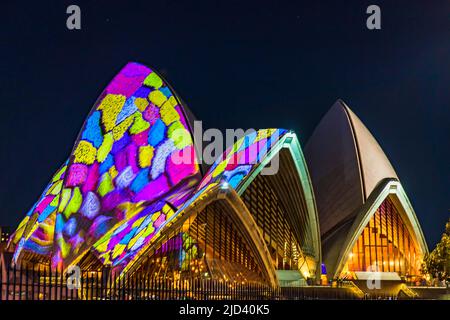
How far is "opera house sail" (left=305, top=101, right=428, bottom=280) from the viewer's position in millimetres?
35188

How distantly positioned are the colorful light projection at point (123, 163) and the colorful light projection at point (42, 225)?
240cm

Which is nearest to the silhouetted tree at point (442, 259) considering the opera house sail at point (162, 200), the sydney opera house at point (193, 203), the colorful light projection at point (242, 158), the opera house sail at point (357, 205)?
the sydney opera house at point (193, 203)

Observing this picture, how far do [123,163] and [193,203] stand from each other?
558 cm

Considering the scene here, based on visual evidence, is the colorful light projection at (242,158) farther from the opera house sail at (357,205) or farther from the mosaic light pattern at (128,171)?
the opera house sail at (357,205)

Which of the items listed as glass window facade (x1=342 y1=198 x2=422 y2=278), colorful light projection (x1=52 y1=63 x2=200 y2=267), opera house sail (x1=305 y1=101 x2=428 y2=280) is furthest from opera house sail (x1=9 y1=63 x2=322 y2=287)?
glass window facade (x1=342 y1=198 x2=422 y2=278)

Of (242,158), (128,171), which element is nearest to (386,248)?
(242,158)

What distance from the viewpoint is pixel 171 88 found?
32.2m

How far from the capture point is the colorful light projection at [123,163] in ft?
96.6

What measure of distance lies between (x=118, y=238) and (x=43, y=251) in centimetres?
562

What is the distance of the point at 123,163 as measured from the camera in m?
30.9

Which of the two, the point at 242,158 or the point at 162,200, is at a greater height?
the point at 242,158

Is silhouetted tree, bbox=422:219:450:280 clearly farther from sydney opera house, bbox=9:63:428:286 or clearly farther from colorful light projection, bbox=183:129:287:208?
colorful light projection, bbox=183:129:287:208

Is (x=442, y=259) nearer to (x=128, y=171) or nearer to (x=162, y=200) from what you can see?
(x=162, y=200)

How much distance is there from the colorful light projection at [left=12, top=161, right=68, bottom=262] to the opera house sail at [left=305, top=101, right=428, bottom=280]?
1330 cm
